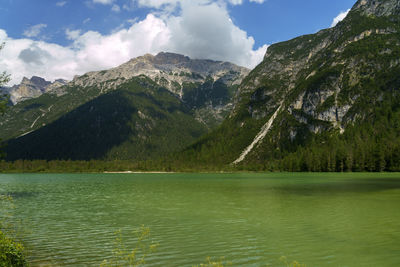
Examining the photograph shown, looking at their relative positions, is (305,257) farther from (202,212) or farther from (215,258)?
(202,212)

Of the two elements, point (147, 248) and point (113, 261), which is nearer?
point (113, 261)

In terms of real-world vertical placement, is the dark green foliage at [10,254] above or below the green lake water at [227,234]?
above

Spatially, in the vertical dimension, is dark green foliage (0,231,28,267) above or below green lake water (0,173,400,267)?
above

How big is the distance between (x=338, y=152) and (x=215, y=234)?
7284 inches

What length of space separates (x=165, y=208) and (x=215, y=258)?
25254mm

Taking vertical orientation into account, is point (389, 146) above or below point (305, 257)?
above

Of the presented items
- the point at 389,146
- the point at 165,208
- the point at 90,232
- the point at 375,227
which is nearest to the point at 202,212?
the point at 165,208

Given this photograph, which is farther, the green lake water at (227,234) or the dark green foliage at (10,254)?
the green lake water at (227,234)

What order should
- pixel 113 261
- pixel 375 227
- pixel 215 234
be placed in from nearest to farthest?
pixel 113 261 < pixel 215 234 < pixel 375 227

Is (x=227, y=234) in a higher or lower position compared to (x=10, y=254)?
lower

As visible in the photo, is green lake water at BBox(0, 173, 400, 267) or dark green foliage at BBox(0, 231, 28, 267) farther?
green lake water at BBox(0, 173, 400, 267)

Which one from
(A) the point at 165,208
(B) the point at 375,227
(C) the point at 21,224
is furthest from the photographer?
(A) the point at 165,208

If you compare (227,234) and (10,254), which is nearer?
(10,254)

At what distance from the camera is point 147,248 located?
22188 mm
